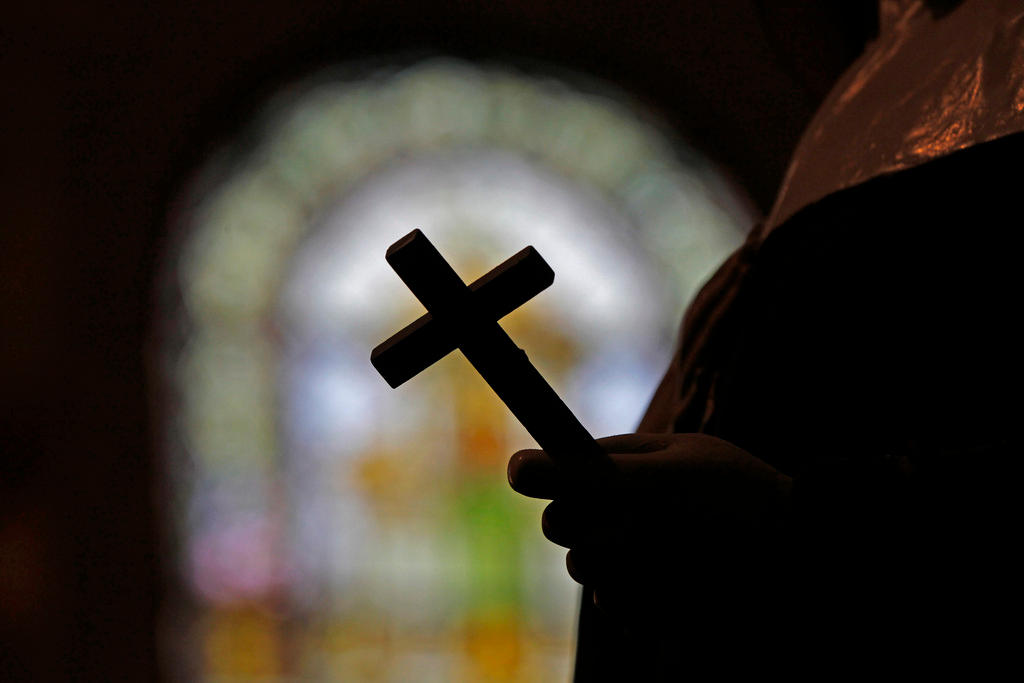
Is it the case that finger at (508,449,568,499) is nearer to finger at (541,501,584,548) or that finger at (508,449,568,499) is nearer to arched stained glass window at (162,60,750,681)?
finger at (541,501,584,548)

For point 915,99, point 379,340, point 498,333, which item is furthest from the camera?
point 379,340

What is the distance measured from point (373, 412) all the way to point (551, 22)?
1155mm

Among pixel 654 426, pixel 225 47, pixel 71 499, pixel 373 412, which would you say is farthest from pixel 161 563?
pixel 654 426

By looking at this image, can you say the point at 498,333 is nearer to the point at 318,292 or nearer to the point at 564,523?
the point at 564,523

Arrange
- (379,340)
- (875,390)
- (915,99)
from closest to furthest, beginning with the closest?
(875,390) → (915,99) → (379,340)

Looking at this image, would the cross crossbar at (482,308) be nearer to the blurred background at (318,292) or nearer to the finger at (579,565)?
the finger at (579,565)

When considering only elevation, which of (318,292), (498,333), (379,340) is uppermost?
(318,292)

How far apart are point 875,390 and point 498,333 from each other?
0.84 ft

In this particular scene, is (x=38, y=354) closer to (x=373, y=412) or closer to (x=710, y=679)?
(x=373, y=412)

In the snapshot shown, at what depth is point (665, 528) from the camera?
566 millimetres

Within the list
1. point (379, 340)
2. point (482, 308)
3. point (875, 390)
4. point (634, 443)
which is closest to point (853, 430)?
point (875, 390)

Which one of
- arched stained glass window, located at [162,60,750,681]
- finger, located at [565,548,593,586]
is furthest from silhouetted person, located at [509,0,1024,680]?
arched stained glass window, located at [162,60,750,681]

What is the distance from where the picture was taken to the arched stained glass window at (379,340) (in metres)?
2.87

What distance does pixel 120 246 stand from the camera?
2.92 m
